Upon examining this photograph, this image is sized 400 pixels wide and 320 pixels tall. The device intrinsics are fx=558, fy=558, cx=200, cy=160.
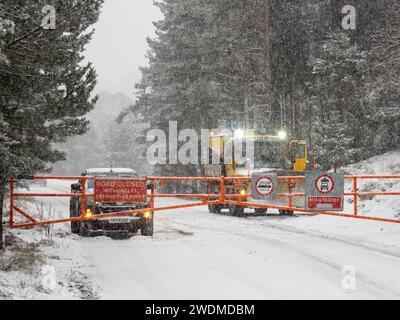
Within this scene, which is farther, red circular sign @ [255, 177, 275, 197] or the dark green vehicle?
red circular sign @ [255, 177, 275, 197]

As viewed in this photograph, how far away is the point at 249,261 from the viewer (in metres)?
10.7

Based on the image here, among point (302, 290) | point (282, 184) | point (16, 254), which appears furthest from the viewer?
point (282, 184)

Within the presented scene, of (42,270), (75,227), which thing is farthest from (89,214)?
(42,270)

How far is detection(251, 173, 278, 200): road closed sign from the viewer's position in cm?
1458

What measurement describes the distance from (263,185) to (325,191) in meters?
1.68

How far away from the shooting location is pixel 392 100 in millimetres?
27734

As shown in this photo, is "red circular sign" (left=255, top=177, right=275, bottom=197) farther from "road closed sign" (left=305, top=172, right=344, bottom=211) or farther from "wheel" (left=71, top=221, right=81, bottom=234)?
"wheel" (left=71, top=221, right=81, bottom=234)

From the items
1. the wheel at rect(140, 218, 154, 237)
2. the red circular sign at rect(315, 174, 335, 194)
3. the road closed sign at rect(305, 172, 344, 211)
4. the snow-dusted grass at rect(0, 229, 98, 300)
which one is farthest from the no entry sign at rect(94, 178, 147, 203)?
the red circular sign at rect(315, 174, 335, 194)

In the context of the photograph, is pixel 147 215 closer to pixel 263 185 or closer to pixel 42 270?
pixel 263 185

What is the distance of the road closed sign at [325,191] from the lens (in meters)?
13.7

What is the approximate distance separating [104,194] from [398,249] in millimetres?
7105

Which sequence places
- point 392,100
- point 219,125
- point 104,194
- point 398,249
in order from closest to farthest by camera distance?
point 398,249 < point 104,194 < point 392,100 < point 219,125

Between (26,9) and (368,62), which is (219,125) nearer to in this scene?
(368,62)

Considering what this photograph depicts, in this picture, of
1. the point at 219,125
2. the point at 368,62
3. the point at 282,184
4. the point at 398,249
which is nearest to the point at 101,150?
the point at 219,125
